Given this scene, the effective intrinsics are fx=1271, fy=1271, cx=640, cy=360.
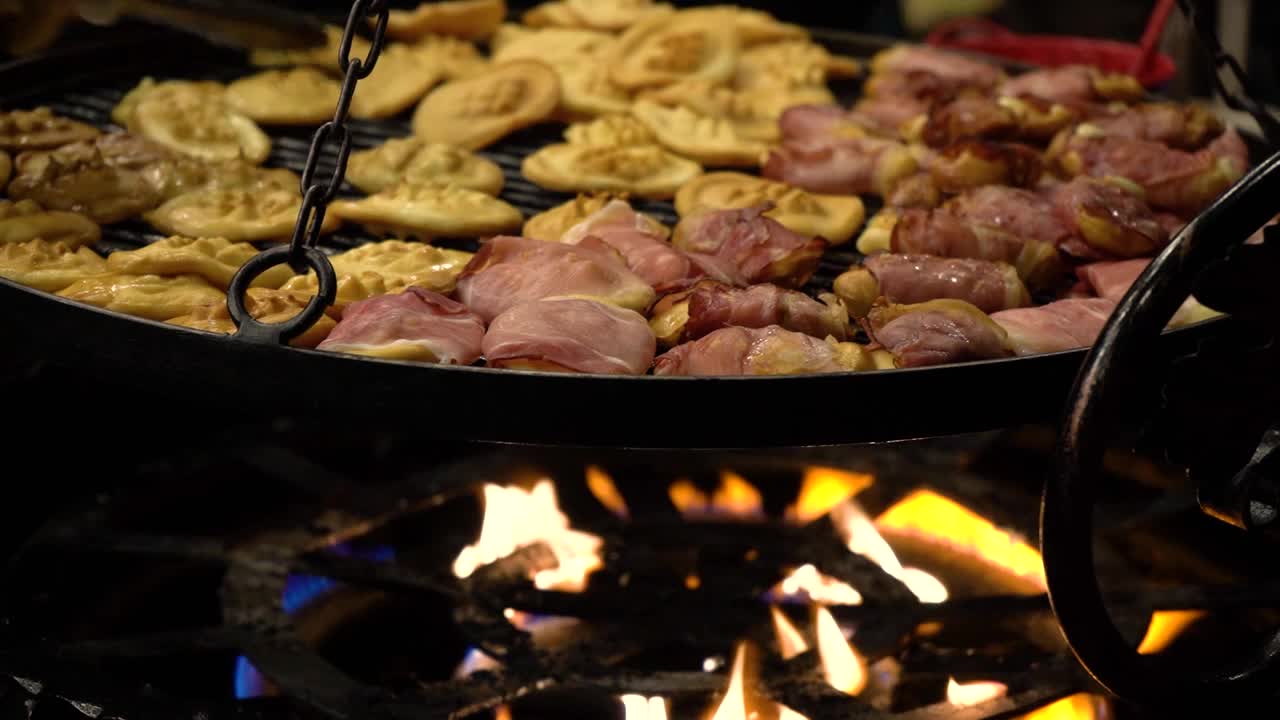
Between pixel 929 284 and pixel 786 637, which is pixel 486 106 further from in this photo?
pixel 786 637

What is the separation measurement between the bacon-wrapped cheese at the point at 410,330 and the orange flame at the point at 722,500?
3.98ft

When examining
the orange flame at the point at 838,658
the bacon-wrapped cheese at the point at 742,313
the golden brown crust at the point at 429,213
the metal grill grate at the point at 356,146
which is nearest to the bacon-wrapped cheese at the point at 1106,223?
the metal grill grate at the point at 356,146

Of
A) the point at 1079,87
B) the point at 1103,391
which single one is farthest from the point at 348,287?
the point at 1079,87

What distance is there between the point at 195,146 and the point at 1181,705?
2.29 meters

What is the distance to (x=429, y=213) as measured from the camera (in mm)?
2451

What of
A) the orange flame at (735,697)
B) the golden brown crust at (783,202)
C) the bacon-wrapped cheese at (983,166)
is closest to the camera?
the orange flame at (735,697)

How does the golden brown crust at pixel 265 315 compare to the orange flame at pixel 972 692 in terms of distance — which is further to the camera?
the orange flame at pixel 972 692

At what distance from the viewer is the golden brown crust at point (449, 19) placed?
369cm

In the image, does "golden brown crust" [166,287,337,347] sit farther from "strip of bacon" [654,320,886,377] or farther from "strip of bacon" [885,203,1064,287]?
"strip of bacon" [885,203,1064,287]

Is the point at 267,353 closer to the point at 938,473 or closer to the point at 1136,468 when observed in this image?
the point at 938,473

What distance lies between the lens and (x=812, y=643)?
8.25ft

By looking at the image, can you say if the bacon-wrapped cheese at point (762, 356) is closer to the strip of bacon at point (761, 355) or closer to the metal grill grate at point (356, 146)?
the strip of bacon at point (761, 355)

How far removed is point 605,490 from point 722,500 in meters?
0.29

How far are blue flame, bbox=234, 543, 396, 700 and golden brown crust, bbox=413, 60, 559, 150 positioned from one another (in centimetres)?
97
